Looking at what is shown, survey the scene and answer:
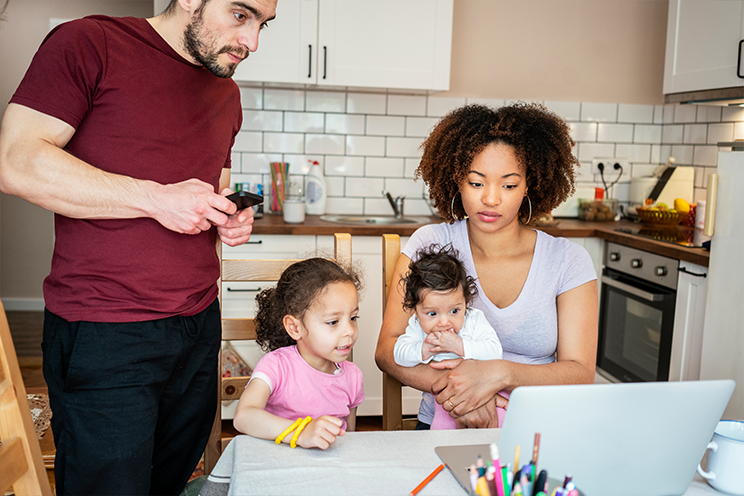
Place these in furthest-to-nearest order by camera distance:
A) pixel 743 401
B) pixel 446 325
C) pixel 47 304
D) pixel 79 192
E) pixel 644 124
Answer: pixel 644 124 < pixel 743 401 < pixel 446 325 < pixel 47 304 < pixel 79 192

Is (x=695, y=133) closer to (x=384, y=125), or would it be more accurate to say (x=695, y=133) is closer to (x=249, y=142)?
(x=384, y=125)

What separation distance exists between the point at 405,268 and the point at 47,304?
816 millimetres

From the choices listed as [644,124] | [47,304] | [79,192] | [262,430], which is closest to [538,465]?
[262,430]

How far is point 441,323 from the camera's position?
4.66 ft

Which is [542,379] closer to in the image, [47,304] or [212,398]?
[212,398]

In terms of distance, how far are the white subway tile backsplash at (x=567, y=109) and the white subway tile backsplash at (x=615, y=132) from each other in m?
0.15

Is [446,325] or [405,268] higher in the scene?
[405,268]

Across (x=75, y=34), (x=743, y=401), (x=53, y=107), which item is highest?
(x=75, y=34)

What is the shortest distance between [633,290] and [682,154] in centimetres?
114

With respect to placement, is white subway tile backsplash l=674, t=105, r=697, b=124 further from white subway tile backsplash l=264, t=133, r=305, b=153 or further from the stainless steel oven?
white subway tile backsplash l=264, t=133, r=305, b=153

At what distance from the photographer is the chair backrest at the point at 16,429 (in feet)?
3.26

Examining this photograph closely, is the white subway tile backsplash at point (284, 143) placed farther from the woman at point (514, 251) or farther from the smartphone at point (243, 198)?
the smartphone at point (243, 198)

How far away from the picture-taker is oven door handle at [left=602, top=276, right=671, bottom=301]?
2545mm

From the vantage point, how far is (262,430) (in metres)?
1.04
